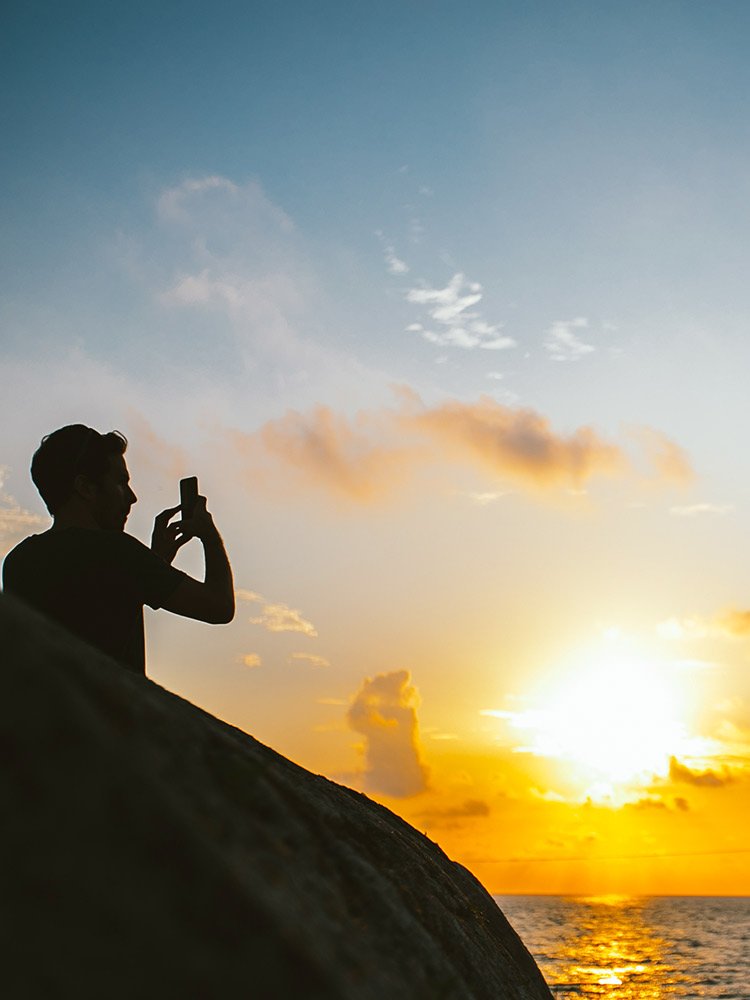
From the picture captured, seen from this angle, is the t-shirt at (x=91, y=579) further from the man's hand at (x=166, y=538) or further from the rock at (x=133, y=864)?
the rock at (x=133, y=864)

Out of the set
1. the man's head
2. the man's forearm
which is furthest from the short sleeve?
the man's head

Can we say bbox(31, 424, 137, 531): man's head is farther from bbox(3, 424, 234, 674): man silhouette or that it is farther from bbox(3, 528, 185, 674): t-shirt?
bbox(3, 528, 185, 674): t-shirt

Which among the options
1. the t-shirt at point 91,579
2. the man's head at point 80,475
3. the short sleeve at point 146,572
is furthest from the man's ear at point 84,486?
the short sleeve at point 146,572

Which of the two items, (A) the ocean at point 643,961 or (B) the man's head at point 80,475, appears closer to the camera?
(B) the man's head at point 80,475

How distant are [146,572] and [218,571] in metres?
0.42

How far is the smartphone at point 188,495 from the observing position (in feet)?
12.9

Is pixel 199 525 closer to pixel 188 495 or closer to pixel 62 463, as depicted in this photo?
pixel 188 495

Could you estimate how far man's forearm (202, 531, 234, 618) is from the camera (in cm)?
334

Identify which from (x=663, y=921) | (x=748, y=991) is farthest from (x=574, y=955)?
(x=663, y=921)

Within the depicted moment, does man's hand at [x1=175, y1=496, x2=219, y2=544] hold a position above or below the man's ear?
below

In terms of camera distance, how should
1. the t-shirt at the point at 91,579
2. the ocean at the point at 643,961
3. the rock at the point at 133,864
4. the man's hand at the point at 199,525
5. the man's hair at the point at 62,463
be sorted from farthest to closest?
the ocean at the point at 643,961 → the man's hand at the point at 199,525 → the man's hair at the point at 62,463 → the t-shirt at the point at 91,579 → the rock at the point at 133,864

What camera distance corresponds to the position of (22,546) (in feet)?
10.7

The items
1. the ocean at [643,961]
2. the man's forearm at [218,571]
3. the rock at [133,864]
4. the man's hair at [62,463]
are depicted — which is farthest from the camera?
the ocean at [643,961]

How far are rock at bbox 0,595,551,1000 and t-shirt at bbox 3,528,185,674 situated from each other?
1427mm
